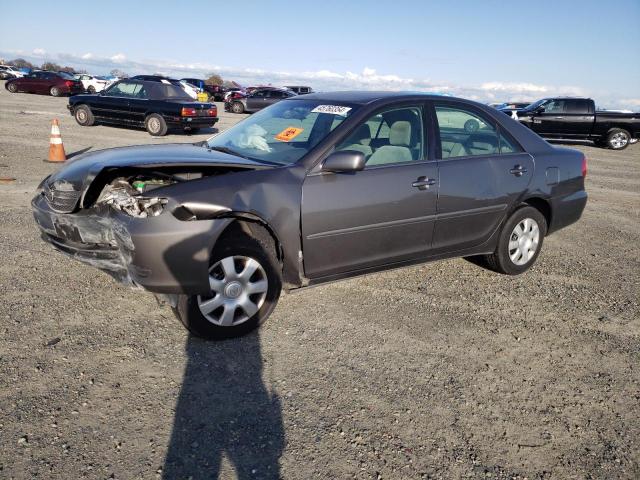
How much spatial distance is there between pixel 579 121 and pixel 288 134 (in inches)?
705

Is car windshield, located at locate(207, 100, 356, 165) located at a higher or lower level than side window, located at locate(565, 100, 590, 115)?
lower

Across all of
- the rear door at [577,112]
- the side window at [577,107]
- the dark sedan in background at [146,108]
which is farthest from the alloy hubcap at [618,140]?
the dark sedan in background at [146,108]

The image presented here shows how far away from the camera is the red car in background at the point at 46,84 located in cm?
3039

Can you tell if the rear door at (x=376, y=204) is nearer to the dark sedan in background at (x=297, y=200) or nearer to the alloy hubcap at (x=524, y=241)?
the dark sedan in background at (x=297, y=200)

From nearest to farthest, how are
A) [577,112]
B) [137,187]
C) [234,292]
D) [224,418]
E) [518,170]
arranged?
[224,418] → [234,292] → [137,187] → [518,170] → [577,112]

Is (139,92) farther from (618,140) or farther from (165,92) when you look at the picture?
(618,140)

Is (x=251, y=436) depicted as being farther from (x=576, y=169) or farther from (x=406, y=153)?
(x=576, y=169)

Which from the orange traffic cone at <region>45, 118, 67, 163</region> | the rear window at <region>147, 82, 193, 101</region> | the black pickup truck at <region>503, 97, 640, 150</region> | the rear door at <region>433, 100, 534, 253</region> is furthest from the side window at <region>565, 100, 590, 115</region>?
the orange traffic cone at <region>45, 118, 67, 163</region>

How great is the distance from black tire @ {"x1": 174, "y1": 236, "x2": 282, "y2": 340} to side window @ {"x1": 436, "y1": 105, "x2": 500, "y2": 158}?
5.88 feet

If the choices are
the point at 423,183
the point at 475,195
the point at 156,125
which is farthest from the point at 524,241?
the point at 156,125

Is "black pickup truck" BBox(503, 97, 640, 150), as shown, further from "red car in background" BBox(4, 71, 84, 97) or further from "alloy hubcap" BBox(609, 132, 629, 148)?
"red car in background" BBox(4, 71, 84, 97)

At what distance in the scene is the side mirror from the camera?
A: 3539 mm

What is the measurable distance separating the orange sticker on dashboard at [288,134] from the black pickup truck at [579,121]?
16740 millimetres

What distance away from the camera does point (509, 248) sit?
16.1 ft
